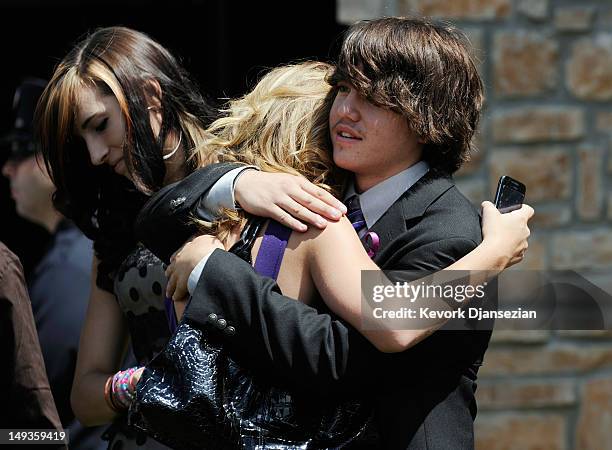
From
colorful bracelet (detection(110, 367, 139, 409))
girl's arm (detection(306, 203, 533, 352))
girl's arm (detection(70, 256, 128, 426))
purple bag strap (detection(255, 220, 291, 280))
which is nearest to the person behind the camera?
girl's arm (detection(306, 203, 533, 352))

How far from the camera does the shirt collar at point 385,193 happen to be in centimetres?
225

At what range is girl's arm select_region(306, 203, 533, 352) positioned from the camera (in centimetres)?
204

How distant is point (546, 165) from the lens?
14.0ft

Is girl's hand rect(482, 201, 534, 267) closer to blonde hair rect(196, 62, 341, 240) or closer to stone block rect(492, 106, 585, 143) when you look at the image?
blonde hair rect(196, 62, 341, 240)

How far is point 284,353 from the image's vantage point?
2.07 m

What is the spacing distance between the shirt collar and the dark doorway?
2.61 m

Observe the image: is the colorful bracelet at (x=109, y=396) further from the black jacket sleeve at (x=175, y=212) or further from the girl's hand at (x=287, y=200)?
the girl's hand at (x=287, y=200)

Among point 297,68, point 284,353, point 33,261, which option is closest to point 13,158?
point 33,261

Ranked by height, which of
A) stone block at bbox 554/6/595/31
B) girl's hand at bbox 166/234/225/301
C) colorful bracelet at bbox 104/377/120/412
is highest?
girl's hand at bbox 166/234/225/301

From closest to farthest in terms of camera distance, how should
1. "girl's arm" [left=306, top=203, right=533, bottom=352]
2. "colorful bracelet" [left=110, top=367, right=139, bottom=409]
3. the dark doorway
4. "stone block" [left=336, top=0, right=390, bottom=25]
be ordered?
1. "girl's arm" [left=306, top=203, right=533, bottom=352]
2. "colorful bracelet" [left=110, top=367, right=139, bottom=409]
3. "stone block" [left=336, top=0, right=390, bottom=25]
4. the dark doorway

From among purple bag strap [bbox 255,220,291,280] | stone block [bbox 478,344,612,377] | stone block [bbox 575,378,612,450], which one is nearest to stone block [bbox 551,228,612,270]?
stone block [bbox 478,344,612,377]

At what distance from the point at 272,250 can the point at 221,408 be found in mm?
331

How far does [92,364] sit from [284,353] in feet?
3.20

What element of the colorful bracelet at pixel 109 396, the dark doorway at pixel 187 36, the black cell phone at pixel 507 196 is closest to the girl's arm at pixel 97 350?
the colorful bracelet at pixel 109 396
